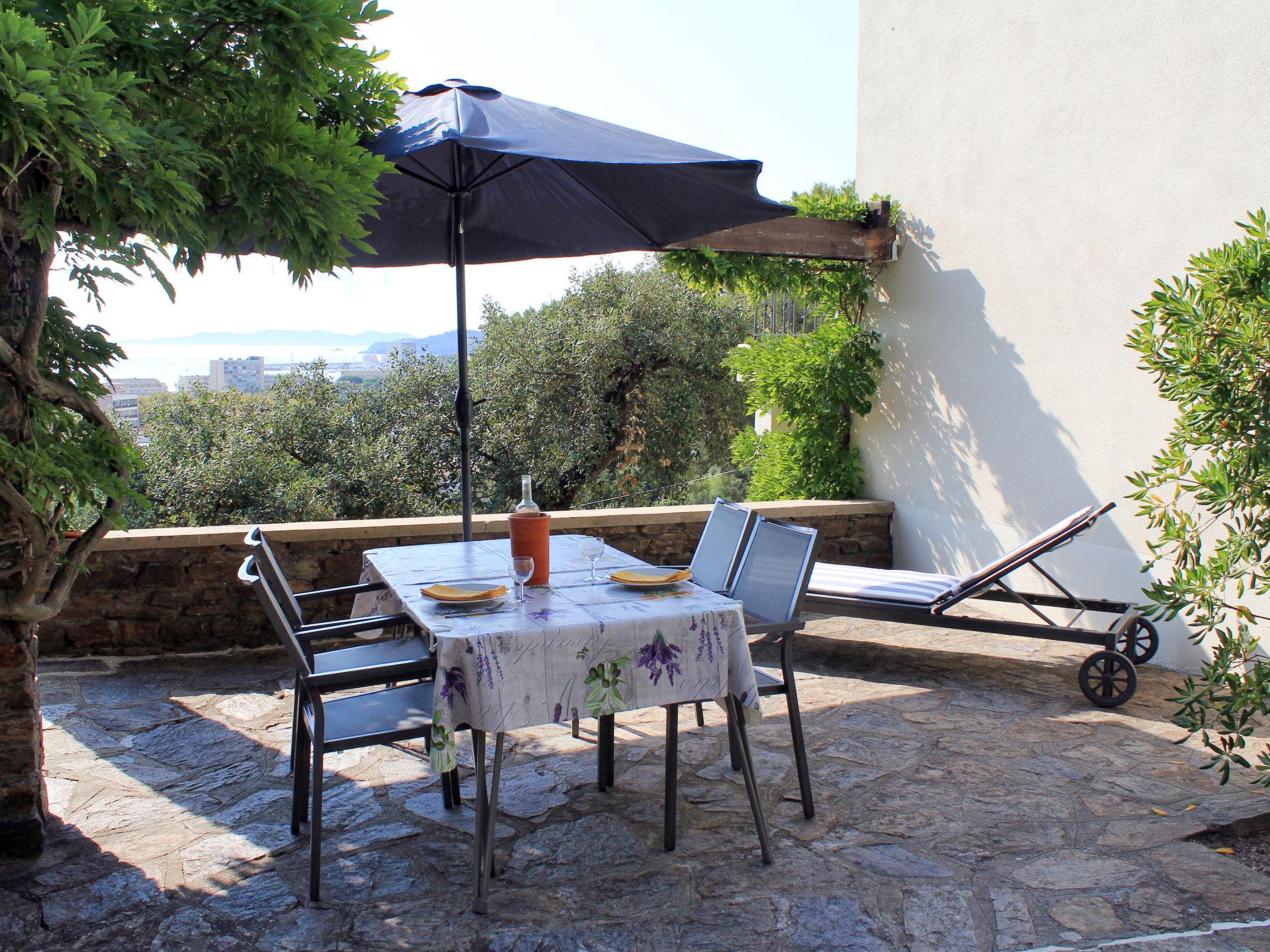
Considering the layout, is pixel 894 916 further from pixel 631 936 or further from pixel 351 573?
pixel 351 573

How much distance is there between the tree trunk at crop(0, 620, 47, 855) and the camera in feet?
8.15

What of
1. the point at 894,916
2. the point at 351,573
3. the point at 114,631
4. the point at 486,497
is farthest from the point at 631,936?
the point at 486,497

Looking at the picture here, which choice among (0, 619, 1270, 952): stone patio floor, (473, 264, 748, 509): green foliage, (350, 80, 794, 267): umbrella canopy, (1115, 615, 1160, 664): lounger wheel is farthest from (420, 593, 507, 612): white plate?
(473, 264, 748, 509): green foliage

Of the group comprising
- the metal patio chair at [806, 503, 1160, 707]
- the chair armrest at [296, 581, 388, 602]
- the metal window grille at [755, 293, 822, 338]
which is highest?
the metal window grille at [755, 293, 822, 338]

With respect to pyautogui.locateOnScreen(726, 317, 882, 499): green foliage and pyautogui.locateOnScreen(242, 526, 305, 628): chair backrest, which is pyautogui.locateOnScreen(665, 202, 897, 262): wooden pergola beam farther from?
pyautogui.locateOnScreen(242, 526, 305, 628): chair backrest

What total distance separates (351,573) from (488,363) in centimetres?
648

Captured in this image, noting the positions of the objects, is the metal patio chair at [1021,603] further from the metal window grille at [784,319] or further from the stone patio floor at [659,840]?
the metal window grille at [784,319]

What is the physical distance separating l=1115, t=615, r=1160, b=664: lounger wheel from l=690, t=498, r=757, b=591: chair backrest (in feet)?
6.66

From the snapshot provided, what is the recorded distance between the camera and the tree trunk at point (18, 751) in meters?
2.48

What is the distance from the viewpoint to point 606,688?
2.34 meters

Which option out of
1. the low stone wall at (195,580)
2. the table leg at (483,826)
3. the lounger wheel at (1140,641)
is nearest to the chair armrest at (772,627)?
the table leg at (483,826)

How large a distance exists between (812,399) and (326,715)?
13.6 feet

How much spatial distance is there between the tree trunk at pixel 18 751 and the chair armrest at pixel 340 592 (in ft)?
2.42

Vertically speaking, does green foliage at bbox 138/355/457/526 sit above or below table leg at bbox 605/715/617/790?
above
